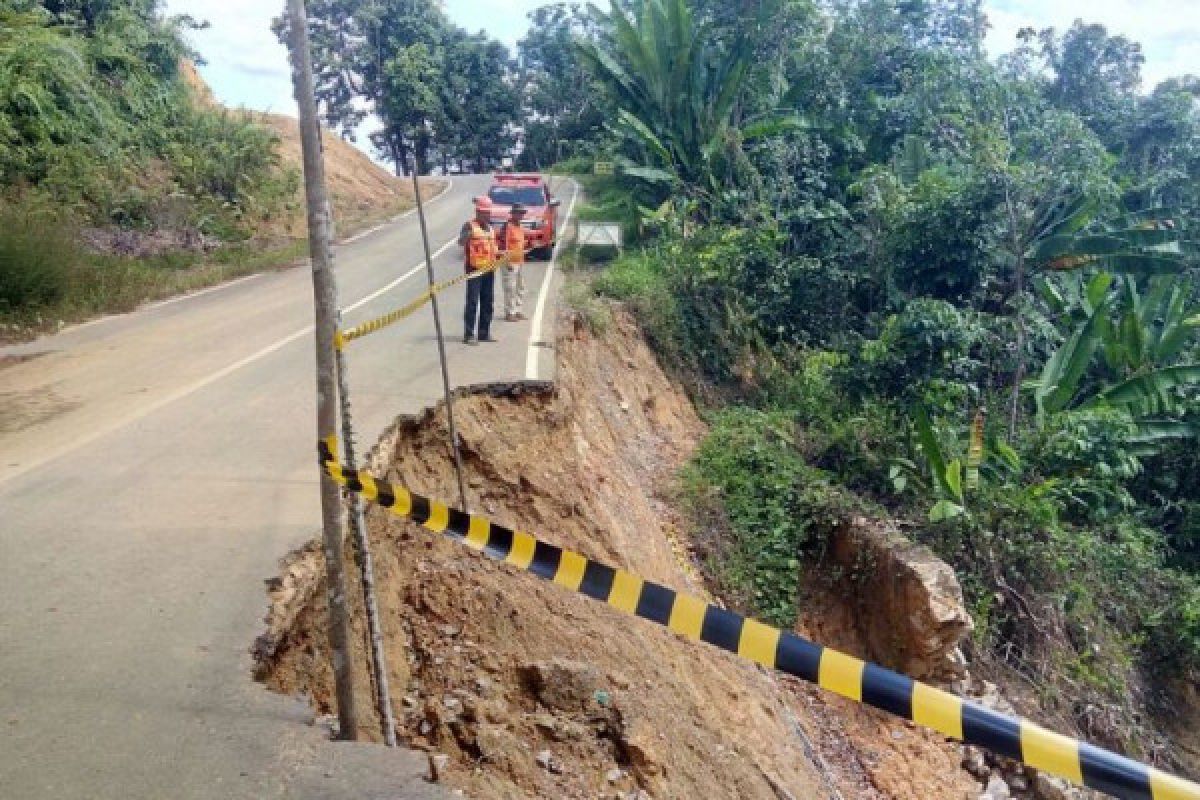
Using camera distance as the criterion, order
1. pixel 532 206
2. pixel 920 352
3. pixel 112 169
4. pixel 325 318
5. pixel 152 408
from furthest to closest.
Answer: pixel 532 206 → pixel 112 169 → pixel 920 352 → pixel 152 408 → pixel 325 318

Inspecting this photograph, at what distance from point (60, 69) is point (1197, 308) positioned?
1875cm

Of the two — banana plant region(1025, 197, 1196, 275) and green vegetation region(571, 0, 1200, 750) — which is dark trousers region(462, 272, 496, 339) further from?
banana plant region(1025, 197, 1196, 275)

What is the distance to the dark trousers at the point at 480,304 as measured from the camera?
10711 millimetres

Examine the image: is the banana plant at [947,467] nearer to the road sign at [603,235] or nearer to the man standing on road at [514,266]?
the man standing on road at [514,266]

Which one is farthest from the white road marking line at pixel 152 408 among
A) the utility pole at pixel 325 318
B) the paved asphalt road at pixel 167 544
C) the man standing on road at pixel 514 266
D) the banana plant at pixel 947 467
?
the banana plant at pixel 947 467

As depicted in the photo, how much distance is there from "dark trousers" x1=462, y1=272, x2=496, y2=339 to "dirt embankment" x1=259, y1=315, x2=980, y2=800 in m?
0.95

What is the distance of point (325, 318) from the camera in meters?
3.87

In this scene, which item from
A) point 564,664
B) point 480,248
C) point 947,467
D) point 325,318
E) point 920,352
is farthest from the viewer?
point 920,352

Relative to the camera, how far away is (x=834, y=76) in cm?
1791

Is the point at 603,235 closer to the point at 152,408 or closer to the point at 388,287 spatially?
the point at 388,287

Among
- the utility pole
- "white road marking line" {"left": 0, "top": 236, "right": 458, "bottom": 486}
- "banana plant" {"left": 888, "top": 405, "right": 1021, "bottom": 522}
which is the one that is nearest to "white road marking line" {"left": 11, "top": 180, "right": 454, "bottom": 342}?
"white road marking line" {"left": 0, "top": 236, "right": 458, "bottom": 486}

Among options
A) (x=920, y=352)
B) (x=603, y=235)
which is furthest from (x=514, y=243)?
(x=603, y=235)

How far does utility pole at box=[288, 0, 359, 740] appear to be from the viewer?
12.1ft

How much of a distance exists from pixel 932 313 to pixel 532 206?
10.2 meters
